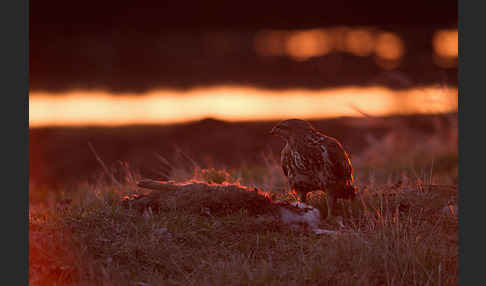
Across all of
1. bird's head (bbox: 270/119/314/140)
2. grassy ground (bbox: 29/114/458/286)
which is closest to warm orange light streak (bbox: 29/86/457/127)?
bird's head (bbox: 270/119/314/140)

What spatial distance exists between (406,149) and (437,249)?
6737 mm

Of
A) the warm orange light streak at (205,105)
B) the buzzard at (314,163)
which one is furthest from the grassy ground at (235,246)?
the warm orange light streak at (205,105)

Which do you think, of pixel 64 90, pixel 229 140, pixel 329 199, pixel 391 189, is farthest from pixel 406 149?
pixel 64 90

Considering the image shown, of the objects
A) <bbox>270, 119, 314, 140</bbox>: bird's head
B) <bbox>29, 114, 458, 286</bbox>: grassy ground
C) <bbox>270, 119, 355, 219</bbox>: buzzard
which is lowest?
<bbox>29, 114, 458, 286</bbox>: grassy ground

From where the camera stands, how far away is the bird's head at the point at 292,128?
5.71 meters

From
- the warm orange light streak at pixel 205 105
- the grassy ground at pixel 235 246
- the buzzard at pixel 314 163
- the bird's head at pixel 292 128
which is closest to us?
the grassy ground at pixel 235 246

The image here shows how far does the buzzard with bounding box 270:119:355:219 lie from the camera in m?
5.61

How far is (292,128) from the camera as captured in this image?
574 cm

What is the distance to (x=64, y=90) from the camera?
19.2 meters

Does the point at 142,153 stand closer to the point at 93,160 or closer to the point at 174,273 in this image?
the point at 93,160

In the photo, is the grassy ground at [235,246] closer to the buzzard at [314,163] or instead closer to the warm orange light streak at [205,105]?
the buzzard at [314,163]

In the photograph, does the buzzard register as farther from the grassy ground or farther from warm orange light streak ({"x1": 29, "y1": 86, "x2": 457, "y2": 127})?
warm orange light streak ({"x1": 29, "y1": 86, "x2": 457, "y2": 127})

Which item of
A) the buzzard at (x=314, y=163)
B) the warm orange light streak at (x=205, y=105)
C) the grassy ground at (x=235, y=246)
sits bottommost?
the grassy ground at (x=235, y=246)

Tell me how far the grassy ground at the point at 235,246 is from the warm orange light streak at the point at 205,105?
9.98 meters
